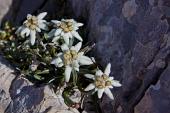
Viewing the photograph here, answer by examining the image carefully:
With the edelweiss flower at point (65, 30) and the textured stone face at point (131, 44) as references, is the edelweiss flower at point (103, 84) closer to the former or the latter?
the textured stone face at point (131, 44)

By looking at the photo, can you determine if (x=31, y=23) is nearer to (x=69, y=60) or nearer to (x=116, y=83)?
(x=69, y=60)

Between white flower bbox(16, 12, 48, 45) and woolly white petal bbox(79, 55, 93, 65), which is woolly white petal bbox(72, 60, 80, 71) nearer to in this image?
woolly white petal bbox(79, 55, 93, 65)

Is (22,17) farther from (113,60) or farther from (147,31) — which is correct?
(147,31)

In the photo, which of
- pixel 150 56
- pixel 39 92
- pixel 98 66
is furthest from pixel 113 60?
pixel 39 92

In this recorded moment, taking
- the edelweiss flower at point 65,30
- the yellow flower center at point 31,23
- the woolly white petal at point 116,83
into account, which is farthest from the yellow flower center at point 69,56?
the yellow flower center at point 31,23

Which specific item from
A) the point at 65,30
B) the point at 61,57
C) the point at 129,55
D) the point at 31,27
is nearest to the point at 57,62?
the point at 61,57

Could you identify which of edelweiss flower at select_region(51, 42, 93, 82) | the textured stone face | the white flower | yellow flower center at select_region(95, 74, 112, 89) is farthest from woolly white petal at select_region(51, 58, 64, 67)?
the textured stone face
